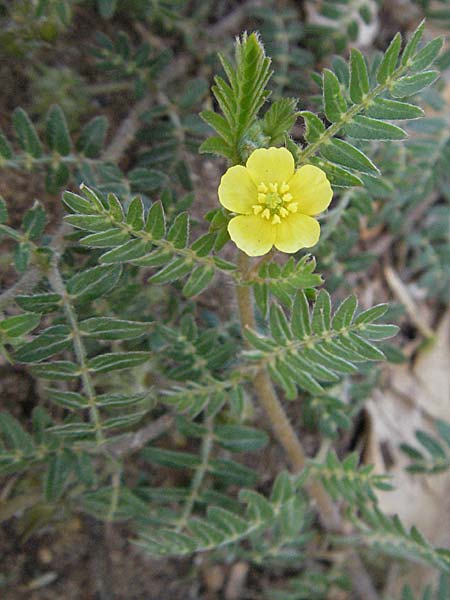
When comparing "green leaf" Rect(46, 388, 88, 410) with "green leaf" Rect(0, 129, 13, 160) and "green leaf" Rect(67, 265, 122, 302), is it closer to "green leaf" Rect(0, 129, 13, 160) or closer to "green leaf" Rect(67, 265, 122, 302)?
"green leaf" Rect(67, 265, 122, 302)

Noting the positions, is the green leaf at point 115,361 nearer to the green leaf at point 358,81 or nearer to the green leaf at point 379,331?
the green leaf at point 379,331

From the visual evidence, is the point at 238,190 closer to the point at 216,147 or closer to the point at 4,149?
the point at 216,147

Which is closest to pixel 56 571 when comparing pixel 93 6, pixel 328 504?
pixel 328 504

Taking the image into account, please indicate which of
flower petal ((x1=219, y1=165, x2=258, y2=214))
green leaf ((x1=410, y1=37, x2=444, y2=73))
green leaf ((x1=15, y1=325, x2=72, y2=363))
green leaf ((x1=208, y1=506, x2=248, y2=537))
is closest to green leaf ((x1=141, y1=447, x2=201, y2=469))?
green leaf ((x1=208, y1=506, x2=248, y2=537))

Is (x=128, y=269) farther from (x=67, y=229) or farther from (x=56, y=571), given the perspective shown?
(x=56, y=571)

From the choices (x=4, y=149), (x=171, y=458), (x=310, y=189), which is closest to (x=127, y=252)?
(x=310, y=189)
